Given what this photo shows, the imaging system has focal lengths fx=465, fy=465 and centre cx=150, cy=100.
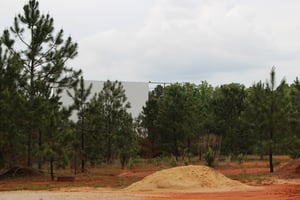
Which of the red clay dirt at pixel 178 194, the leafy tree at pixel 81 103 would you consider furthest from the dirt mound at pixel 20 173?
the leafy tree at pixel 81 103

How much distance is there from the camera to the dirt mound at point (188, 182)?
19336mm

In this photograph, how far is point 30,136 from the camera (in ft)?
84.9

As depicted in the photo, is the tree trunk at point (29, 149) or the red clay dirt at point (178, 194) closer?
the red clay dirt at point (178, 194)

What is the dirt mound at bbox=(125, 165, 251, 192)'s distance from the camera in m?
19.3

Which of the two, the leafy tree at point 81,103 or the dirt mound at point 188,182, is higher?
the leafy tree at point 81,103

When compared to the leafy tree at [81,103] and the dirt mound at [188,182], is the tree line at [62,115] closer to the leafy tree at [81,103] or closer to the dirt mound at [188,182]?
the leafy tree at [81,103]

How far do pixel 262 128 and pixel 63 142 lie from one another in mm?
11368

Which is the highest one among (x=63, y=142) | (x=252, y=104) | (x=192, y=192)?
(x=252, y=104)

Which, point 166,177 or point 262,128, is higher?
point 262,128

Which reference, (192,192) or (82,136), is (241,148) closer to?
(82,136)

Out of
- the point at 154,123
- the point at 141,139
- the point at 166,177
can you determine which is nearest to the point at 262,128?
the point at 166,177

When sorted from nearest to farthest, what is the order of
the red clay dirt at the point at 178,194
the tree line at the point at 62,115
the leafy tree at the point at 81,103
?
the red clay dirt at the point at 178,194, the tree line at the point at 62,115, the leafy tree at the point at 81,103

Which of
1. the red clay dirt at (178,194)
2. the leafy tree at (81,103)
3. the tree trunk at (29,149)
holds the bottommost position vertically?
the red clay dirt at (178,194)

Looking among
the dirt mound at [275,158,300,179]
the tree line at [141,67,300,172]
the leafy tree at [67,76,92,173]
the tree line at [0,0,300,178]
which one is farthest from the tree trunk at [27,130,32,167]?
the dirt mound at [275,158,300,179]
